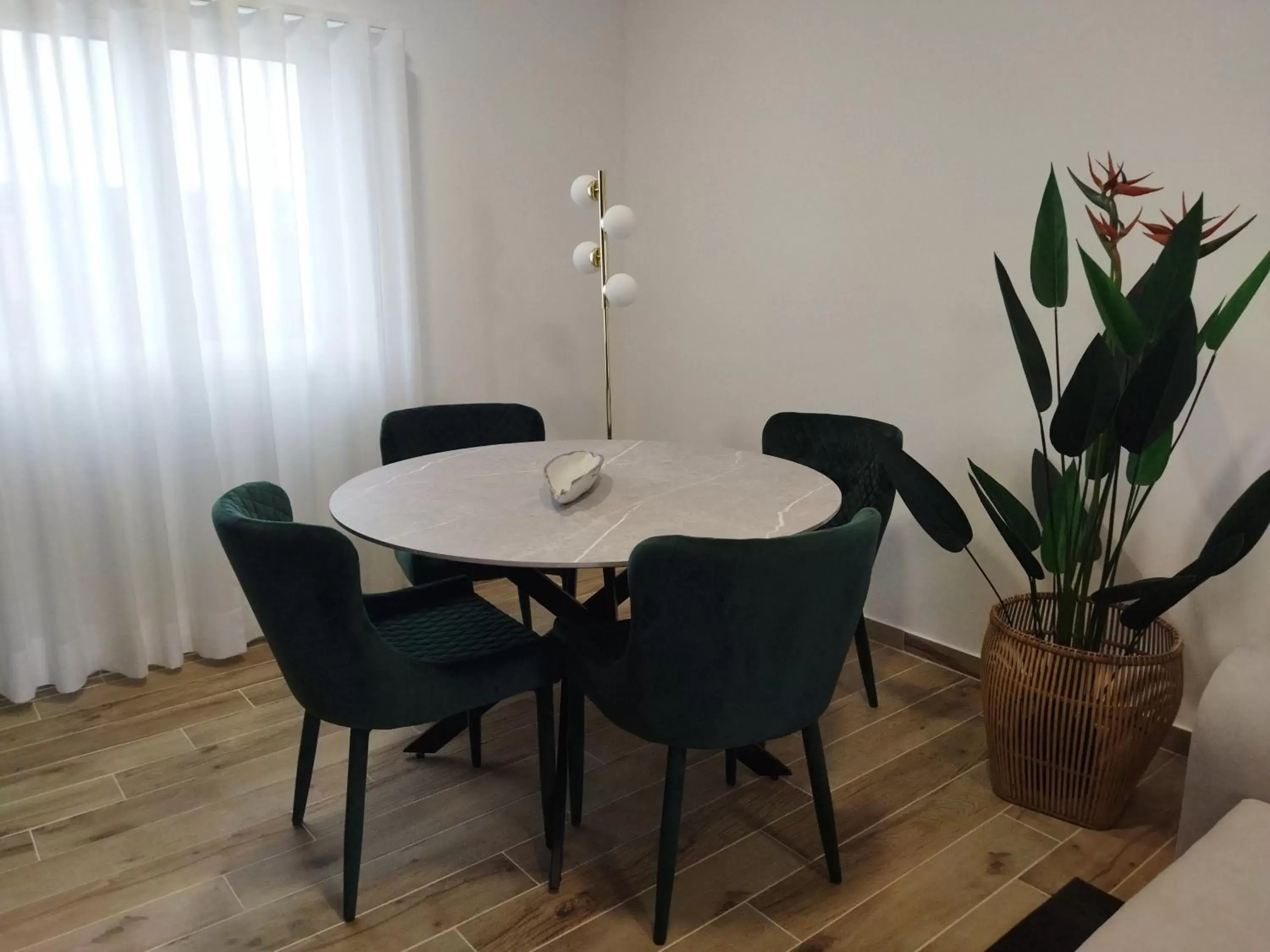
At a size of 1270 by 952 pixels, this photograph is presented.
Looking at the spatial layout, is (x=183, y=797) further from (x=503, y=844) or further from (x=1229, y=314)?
(x=1229, y=314)

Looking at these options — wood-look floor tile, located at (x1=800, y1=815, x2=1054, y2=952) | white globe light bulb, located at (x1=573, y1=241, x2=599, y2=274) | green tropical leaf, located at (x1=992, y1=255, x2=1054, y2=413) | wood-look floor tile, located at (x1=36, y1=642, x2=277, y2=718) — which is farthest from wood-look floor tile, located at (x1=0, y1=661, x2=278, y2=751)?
green tropical leaf, located at (x1=992, y1=255, x2=1054, y2=413)

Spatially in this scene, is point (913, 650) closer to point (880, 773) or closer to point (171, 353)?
point (880, 773)

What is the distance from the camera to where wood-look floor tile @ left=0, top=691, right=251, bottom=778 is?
245 cm

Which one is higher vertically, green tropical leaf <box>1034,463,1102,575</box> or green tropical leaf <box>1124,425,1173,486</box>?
green tropical leaf <box>1124,425,1173,486</box>

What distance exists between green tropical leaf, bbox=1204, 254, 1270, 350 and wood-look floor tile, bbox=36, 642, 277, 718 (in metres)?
2.50

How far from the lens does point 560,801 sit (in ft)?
6.37

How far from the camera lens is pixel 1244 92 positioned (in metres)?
2.14

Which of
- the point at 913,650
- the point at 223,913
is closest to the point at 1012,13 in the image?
the point at 913,650

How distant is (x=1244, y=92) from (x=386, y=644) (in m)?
2.27

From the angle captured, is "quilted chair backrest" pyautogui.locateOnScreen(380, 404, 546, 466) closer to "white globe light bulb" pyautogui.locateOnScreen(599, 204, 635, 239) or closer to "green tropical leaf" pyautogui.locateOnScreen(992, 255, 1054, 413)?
"white globe light bulb" pyautogui.locateOnScreen(599, 204, 635, 239)

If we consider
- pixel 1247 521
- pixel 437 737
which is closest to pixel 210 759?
pixel 437 737

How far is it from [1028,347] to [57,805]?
2.52 m

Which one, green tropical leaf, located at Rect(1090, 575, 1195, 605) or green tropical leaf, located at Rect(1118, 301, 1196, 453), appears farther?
green tropical leaf, located at Rect(1090, 575, 1195, 605)

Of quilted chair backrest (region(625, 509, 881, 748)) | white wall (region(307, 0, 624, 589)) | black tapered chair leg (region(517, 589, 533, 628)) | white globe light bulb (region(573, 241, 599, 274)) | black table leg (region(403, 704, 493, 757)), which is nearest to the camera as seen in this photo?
quilted chair backrest (region(625, 509, 881, 748))
